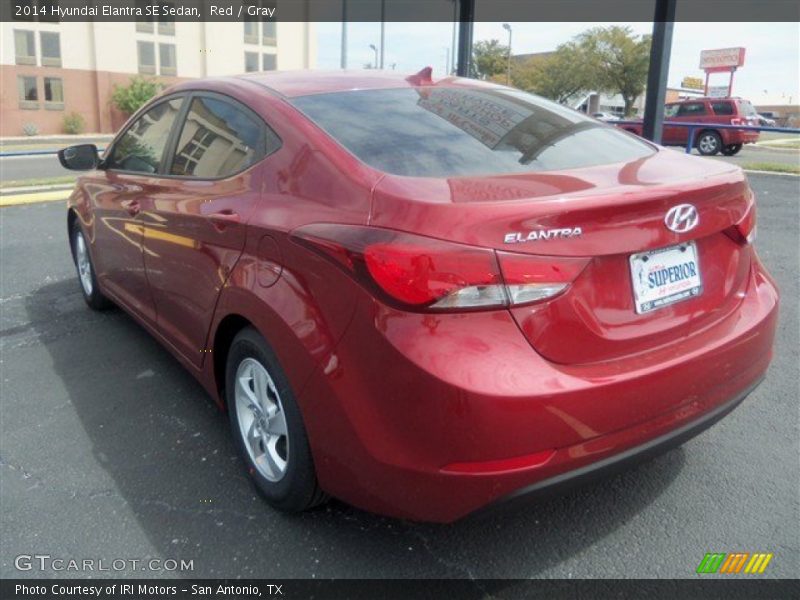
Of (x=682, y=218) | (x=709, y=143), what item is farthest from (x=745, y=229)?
(x=709, y=143)

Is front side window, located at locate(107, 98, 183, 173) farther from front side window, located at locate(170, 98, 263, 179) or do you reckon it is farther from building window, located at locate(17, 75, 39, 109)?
building window, located at locate(17, 75, 39, 109)

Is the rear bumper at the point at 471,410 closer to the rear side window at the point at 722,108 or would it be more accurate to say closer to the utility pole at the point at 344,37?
the rear side window at the point at 722,108

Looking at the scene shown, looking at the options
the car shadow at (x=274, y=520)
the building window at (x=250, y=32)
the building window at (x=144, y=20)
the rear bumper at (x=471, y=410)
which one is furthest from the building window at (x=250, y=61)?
the rear bumper at (x=471, y=410)

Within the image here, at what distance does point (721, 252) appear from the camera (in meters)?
2.37

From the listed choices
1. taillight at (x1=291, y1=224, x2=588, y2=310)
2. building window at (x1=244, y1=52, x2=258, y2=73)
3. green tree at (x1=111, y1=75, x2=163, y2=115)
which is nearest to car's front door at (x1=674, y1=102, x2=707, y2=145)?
taillight at (x1=291, y1=224, x2=588, y2=310)

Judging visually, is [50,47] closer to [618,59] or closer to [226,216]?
[618,59]

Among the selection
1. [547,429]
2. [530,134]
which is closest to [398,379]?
[547,429]

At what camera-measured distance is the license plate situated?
83.0 inches

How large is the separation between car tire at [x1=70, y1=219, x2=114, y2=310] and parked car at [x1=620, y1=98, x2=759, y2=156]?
56.9 ft

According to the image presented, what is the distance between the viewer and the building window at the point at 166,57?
46969 mm

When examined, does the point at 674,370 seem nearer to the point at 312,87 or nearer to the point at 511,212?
the point at 511,212

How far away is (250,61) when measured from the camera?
50.2m

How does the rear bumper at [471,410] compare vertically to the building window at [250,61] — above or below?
below

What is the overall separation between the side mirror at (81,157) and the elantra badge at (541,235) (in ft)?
11.4
